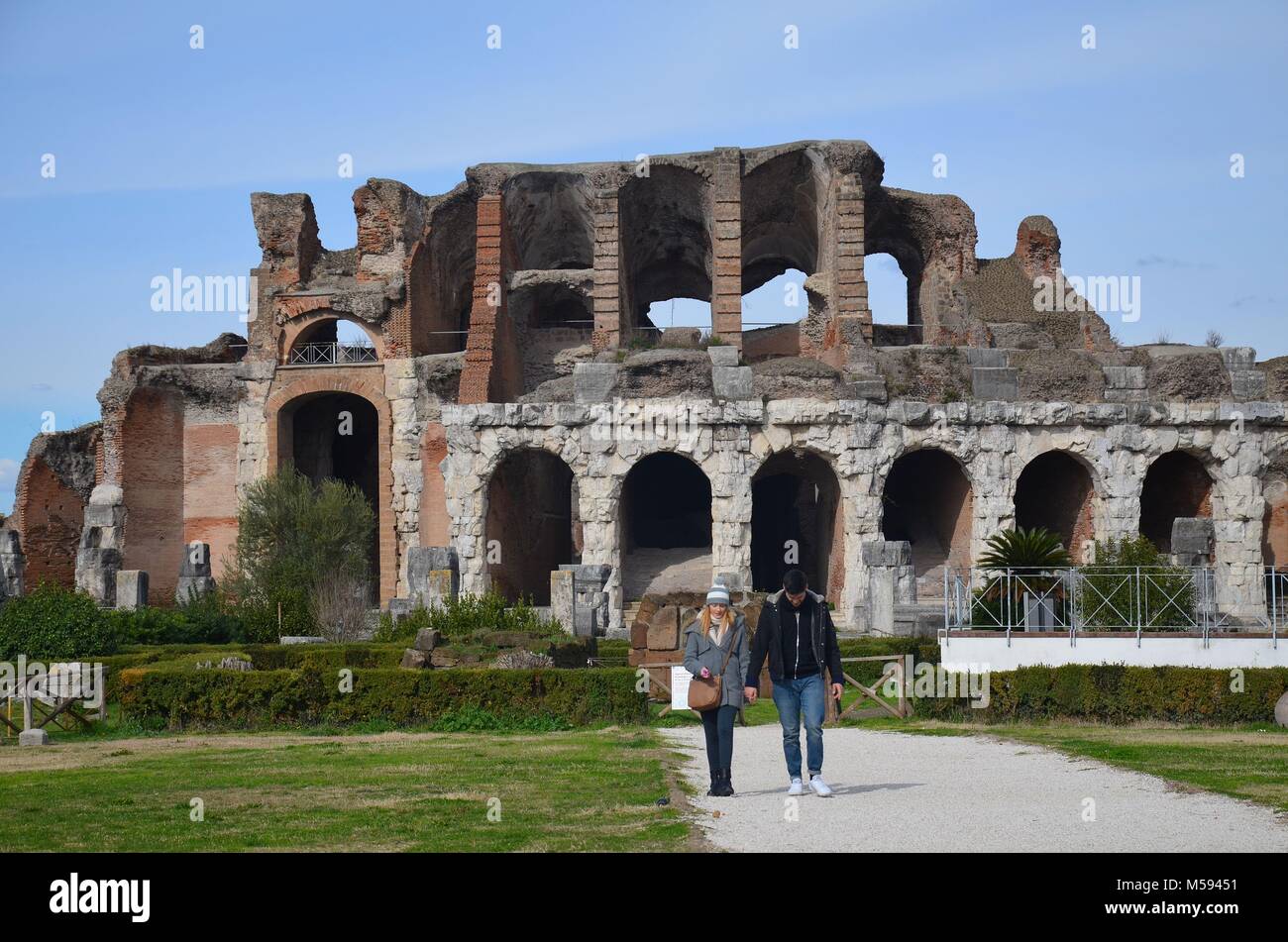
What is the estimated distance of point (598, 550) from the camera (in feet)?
100

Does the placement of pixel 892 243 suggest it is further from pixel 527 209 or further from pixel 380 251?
pixel 380 251

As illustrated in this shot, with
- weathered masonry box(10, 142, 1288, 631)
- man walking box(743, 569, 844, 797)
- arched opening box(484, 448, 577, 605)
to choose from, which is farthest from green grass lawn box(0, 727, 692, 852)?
arched opening box(484, 448, 577, 605)

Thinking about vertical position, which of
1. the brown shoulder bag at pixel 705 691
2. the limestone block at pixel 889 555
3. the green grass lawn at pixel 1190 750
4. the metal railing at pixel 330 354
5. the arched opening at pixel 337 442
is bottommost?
the green grass lawn at pixel 1190 750

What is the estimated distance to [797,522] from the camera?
38062mm

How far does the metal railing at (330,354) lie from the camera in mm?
37000

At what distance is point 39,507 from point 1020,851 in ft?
112

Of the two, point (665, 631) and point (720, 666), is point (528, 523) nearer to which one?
point (665, 631)

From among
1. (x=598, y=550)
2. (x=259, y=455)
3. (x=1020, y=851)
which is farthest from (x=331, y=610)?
(x=1020, y=851)

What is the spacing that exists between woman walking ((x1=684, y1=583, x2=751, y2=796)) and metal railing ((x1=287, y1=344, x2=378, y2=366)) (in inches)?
1061

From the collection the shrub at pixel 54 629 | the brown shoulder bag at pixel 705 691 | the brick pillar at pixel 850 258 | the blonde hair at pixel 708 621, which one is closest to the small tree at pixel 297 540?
the shrub at pixel 54 629

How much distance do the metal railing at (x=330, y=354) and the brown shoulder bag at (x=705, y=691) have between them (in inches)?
1071

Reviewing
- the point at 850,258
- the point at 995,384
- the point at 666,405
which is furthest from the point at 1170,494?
the point at 666,405

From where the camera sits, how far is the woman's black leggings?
10.7m

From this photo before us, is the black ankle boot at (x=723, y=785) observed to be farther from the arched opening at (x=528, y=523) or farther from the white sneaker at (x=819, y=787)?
the arched opening at (x=528, y=523)
